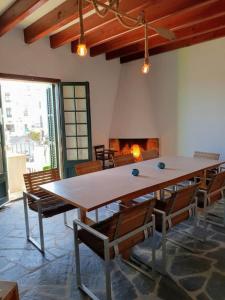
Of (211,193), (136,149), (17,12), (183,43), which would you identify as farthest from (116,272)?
(183,43)

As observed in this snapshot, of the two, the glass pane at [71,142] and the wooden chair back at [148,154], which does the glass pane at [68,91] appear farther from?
the wooden chair back at [148,154]

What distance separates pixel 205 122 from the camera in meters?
4.62

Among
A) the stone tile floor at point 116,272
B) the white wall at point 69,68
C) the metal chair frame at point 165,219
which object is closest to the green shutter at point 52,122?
the white wall at point 69,68

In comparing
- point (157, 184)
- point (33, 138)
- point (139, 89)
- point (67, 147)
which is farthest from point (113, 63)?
point (157, 184)

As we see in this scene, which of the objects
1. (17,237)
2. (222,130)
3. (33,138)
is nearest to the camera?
(17,237)

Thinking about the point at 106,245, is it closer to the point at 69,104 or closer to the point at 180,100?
the point at 69,104

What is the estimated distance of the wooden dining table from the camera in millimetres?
2146

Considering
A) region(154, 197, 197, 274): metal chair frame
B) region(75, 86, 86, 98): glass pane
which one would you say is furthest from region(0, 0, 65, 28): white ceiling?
region(154, 197, 197, 274): metal chair frame

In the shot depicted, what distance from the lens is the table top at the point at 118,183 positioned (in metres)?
2.15

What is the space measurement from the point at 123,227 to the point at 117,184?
2.38 feet

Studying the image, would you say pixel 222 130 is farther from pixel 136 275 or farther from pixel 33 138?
pixel 33 138

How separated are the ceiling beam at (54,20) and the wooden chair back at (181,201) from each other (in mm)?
2286

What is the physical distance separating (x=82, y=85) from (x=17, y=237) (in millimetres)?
2963

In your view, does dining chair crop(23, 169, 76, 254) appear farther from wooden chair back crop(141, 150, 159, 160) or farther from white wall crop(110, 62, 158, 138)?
white wall crop(110, 62, 158, 138)
